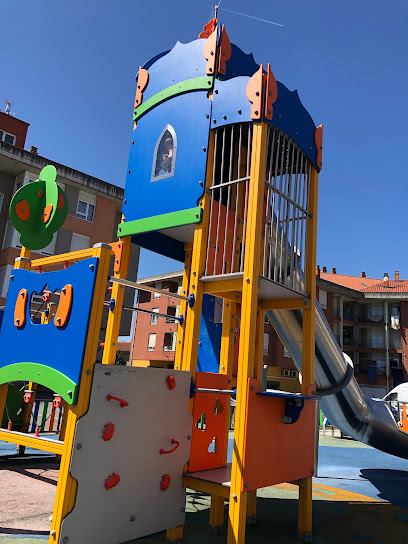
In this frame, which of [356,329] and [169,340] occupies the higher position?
[356,329]

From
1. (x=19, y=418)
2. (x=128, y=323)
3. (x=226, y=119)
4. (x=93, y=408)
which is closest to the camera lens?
(x=93, y=408)

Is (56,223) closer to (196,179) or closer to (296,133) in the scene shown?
(196,179)

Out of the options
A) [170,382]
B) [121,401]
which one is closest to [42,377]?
[121,401]

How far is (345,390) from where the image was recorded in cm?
848

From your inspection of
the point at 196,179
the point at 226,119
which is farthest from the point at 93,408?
the point at 226,119

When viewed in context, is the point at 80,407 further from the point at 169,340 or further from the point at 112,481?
the point at 169,340

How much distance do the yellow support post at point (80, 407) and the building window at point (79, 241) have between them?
68.5ft

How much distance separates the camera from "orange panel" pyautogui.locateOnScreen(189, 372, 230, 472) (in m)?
5.29

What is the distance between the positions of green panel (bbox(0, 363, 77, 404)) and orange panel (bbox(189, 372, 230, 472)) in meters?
1.81

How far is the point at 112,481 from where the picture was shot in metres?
3.89

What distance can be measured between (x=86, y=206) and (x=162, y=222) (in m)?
21.0

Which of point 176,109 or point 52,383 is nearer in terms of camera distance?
point 52,383

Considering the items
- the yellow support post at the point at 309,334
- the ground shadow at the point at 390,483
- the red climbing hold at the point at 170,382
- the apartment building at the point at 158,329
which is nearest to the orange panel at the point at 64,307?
→ the red climbing hold at the point at 170,382

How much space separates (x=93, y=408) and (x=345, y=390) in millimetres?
5992
